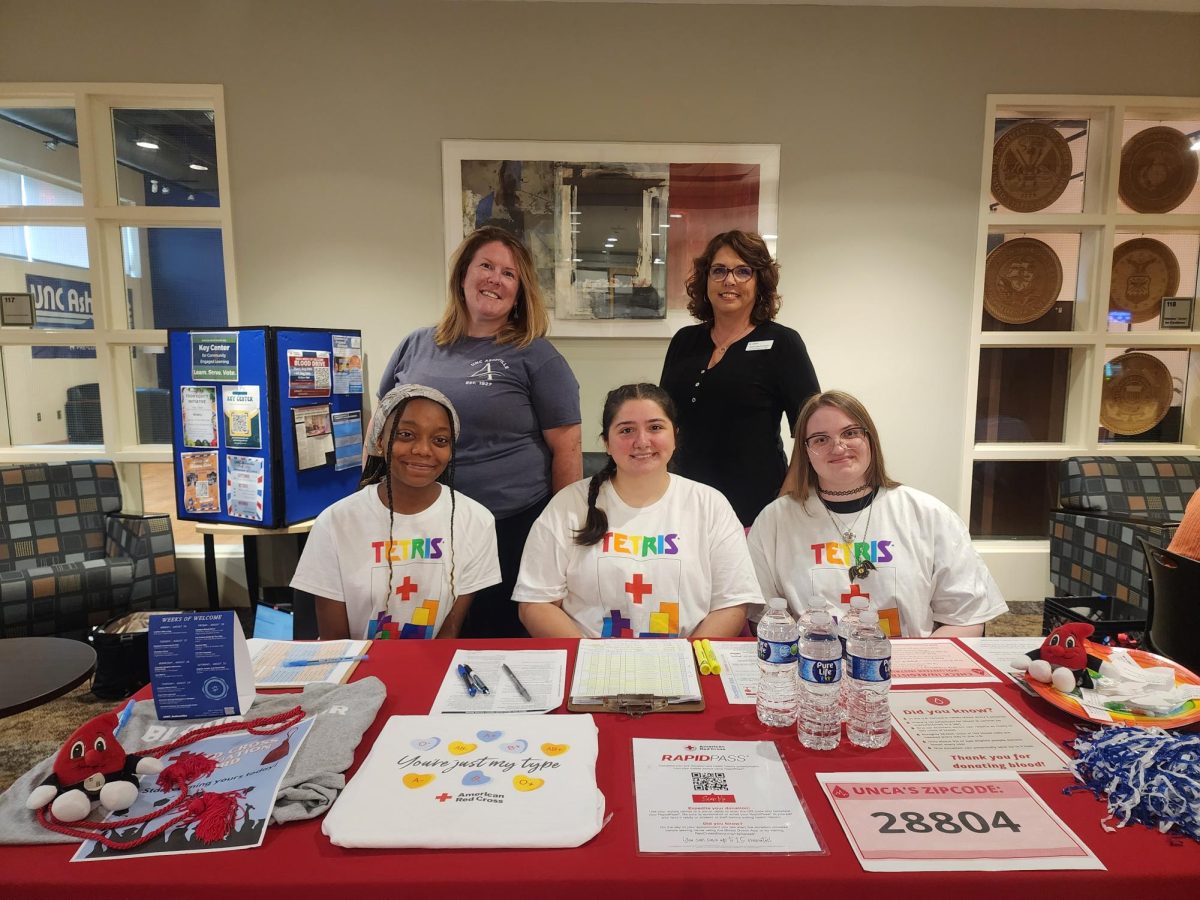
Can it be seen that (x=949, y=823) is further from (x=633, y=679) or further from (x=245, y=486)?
(x=245, y=486)

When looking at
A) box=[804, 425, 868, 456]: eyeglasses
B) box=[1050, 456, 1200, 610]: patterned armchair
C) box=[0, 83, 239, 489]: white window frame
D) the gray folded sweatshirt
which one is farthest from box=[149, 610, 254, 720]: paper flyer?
box=[1050, 456, 1200, 610]: patterned armchair

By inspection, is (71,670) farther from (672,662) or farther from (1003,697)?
(1003,697)

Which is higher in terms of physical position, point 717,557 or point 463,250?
point 463,250

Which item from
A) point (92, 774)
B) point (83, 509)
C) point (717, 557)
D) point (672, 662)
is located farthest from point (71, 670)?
point (83, 509)

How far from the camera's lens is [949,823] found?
82 cm

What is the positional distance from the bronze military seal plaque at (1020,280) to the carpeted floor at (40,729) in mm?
4018

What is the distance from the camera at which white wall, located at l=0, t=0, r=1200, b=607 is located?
3.09 metres

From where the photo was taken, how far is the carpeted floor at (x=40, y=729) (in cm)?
210

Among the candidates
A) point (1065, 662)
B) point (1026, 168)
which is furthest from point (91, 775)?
point (1026, 168)

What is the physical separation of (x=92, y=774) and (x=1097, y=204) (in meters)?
4.34

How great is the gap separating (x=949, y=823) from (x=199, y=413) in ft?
9.48

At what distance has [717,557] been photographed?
1606 millimetres

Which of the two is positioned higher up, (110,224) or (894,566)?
(110,224)

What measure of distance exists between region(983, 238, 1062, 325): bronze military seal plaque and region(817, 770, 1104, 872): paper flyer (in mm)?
3141
